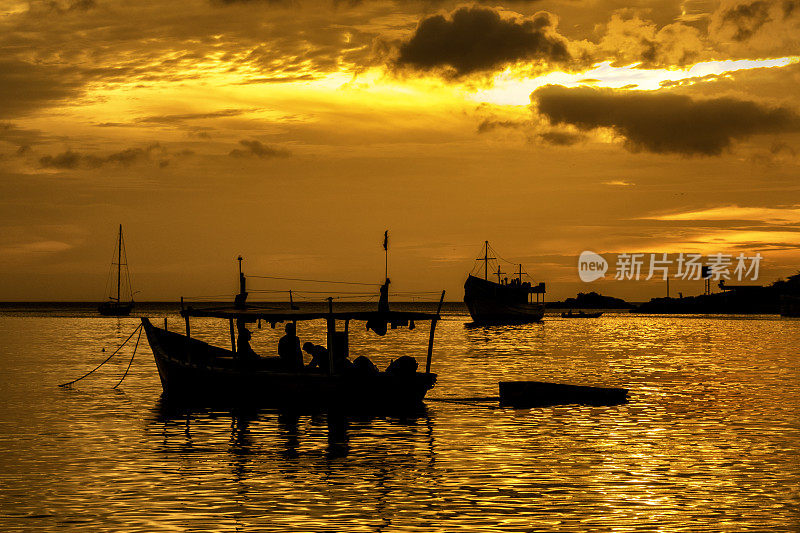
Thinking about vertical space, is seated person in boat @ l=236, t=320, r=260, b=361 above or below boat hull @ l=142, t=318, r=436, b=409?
above

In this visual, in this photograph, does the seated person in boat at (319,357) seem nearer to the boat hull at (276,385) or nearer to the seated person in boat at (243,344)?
the boat hull at (276,385)

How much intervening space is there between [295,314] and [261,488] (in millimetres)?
13050

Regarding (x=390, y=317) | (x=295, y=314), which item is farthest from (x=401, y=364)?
(x=295, y=314)

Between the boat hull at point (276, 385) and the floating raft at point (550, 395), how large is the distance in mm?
3971

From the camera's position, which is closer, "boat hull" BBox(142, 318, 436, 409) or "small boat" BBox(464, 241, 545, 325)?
"boat hull" BBox(142, 318, 436, 409)

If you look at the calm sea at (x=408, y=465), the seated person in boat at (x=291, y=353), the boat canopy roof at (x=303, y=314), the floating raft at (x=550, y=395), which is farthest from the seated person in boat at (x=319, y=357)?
the floating raft at (x=550, y=395)

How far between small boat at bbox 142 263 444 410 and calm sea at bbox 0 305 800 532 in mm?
734

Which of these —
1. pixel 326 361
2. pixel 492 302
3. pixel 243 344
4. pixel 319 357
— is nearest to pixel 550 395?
pixel 326 361

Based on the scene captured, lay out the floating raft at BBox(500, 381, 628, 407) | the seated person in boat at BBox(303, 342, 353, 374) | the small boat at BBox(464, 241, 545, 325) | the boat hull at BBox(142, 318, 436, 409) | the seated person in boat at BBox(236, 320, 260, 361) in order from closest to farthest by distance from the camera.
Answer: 1. the boat hull at BBox(142, 318, 436, 409)
2. the seated person in boat at BBox(303, 342, 353, 374)
3. the seated person in boat at BBox(236, 320, 260, 361)
4. the floating raft at BBox(500, 381, 628, 407)
5. the small boat at BBox(464, 241, 545, 325)

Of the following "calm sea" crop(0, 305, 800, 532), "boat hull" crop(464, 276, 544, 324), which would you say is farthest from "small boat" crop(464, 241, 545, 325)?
"calm sea" crop(0, 305, 800, 532)

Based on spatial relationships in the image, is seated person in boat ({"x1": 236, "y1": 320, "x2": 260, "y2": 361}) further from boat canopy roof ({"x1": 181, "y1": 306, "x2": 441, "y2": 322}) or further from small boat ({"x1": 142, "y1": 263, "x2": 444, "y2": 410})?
Result: boat canopy roof ({"x1": 181, "y1": 306, "x2": 441, "y2": 322})

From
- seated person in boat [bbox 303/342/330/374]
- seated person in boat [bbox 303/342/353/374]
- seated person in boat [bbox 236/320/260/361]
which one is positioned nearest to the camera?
seated person in boat [bbox 303/342/353/374]

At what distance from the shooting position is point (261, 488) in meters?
19.1

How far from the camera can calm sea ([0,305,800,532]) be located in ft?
54.4
